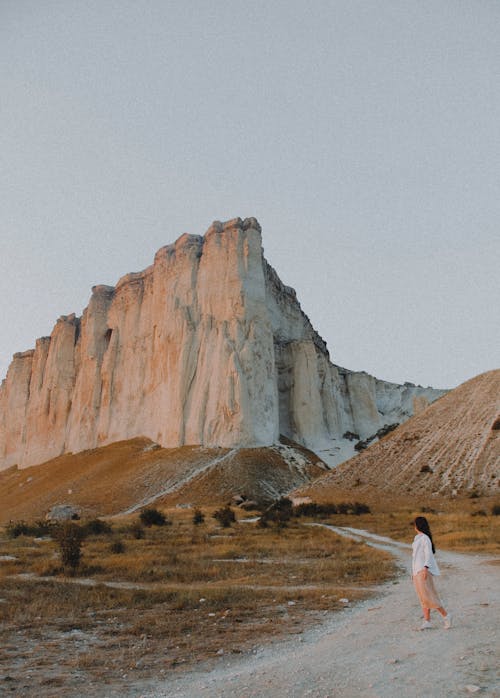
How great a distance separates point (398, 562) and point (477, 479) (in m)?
25.5

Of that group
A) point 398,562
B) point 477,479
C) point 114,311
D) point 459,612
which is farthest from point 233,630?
point 114,311

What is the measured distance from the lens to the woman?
294 inches

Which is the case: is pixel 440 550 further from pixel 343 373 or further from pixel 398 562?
pixel 343 373

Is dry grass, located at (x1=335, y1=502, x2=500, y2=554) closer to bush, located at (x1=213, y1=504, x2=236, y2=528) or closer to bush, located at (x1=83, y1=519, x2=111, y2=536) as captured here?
bush, located at (x1=213, y1=504, x2=236, y2=528)

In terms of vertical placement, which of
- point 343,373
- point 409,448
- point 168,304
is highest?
point 168,304

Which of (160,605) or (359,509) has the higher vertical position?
(160,605)

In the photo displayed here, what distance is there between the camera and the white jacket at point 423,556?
779 centimetres

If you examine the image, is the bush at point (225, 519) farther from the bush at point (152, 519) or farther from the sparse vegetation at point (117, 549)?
the sparse vegetation at point (117, 549)

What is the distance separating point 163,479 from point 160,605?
42.7 m

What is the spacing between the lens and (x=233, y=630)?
27.8 feet

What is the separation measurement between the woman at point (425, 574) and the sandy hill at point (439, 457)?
30.8m

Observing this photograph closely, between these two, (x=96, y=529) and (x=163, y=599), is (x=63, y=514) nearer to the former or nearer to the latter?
(x=96, y=529)

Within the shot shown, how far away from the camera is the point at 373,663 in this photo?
19.4ft

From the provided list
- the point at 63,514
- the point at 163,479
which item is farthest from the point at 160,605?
the point at 163,479
